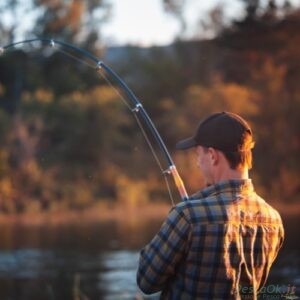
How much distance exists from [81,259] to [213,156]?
38.5ft

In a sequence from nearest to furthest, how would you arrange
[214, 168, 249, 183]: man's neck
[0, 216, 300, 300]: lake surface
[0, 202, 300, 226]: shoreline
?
[214, 168, 249, 183]: man's neck → [0, 216, 300, 300]: lake surface → [0, 202, 300, 226]: shoreline

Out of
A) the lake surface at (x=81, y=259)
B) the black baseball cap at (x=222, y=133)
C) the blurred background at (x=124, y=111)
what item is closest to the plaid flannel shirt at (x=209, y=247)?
the black baseball cap at (x=222, y=133)

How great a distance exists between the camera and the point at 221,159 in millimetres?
2918

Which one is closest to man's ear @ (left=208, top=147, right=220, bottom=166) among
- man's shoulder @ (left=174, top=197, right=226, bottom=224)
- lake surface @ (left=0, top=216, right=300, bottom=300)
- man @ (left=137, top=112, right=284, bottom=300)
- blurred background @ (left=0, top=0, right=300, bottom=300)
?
man @ (left=137, top=112, right=284, bottom=300)

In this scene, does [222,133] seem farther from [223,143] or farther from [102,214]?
[102,214]

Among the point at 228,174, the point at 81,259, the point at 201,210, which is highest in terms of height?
the point at 228,174

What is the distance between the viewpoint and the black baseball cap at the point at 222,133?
9.52 ft

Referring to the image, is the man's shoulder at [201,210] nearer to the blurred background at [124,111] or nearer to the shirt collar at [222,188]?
the shirt collar at [222,188]

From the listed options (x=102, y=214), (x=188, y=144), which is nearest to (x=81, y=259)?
(x=102, y=214)

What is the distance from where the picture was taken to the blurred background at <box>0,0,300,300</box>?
76.2 ft

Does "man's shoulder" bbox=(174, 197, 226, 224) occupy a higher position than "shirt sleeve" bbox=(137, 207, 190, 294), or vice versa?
"man's shoulder" bbox=(174, 197, 226, 224)

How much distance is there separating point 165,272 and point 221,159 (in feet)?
1.40

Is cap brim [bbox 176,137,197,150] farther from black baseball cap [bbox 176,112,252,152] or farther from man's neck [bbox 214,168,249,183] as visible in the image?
man's neck [bbox 214,168,249,183]

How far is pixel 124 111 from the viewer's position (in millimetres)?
26812
